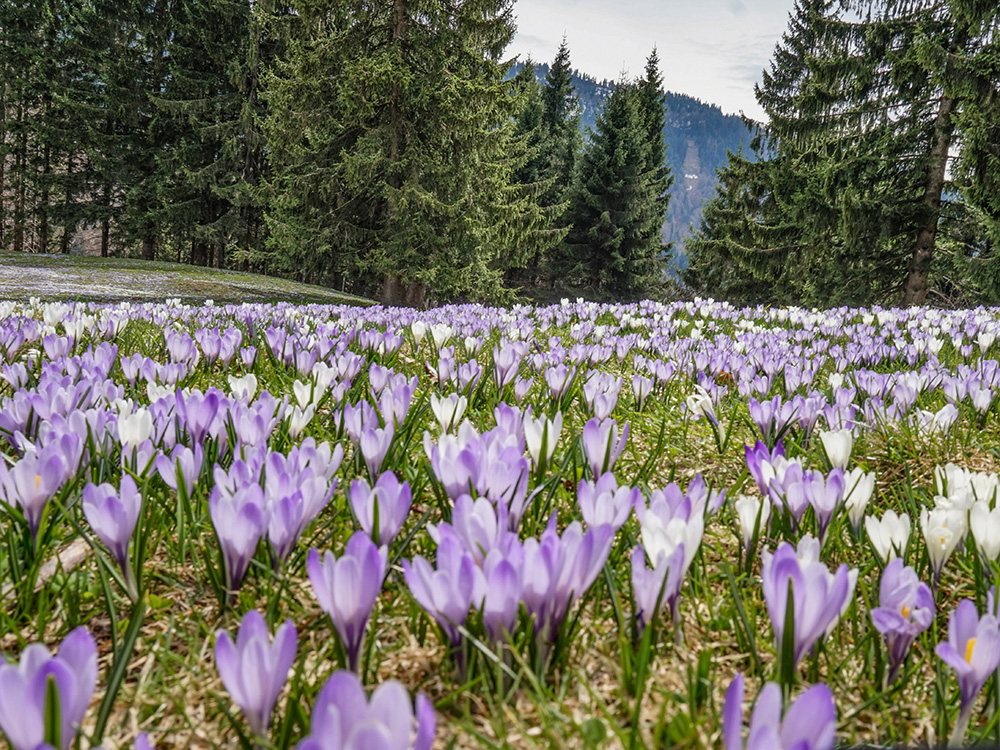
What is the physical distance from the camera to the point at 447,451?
3.80 feet

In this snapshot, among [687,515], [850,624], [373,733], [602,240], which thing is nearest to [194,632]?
[373,733]

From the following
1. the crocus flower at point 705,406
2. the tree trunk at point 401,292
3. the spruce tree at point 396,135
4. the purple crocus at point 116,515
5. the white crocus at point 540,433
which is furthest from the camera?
the tree trunk at point 401,292

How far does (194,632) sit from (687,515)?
0.81 m

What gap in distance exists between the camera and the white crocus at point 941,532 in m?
1.02

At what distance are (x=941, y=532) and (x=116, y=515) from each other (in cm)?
133

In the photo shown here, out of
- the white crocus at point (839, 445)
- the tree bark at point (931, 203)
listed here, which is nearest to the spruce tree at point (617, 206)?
the tree bark at point (931, 203)

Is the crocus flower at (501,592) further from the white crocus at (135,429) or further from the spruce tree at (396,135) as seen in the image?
the spruce tree at (396,135)

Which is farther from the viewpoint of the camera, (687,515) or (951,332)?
(951,332)

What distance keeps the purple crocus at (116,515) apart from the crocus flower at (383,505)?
333 millimetres

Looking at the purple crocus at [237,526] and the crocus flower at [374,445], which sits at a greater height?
the crocus flower at [374,445]

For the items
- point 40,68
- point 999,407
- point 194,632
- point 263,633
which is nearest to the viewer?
point 263,633

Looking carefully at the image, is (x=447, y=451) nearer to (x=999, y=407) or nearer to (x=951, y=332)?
(x=999, y=407)

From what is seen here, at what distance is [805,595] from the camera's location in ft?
2.44

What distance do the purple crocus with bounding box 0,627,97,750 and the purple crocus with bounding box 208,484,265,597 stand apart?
307mm
